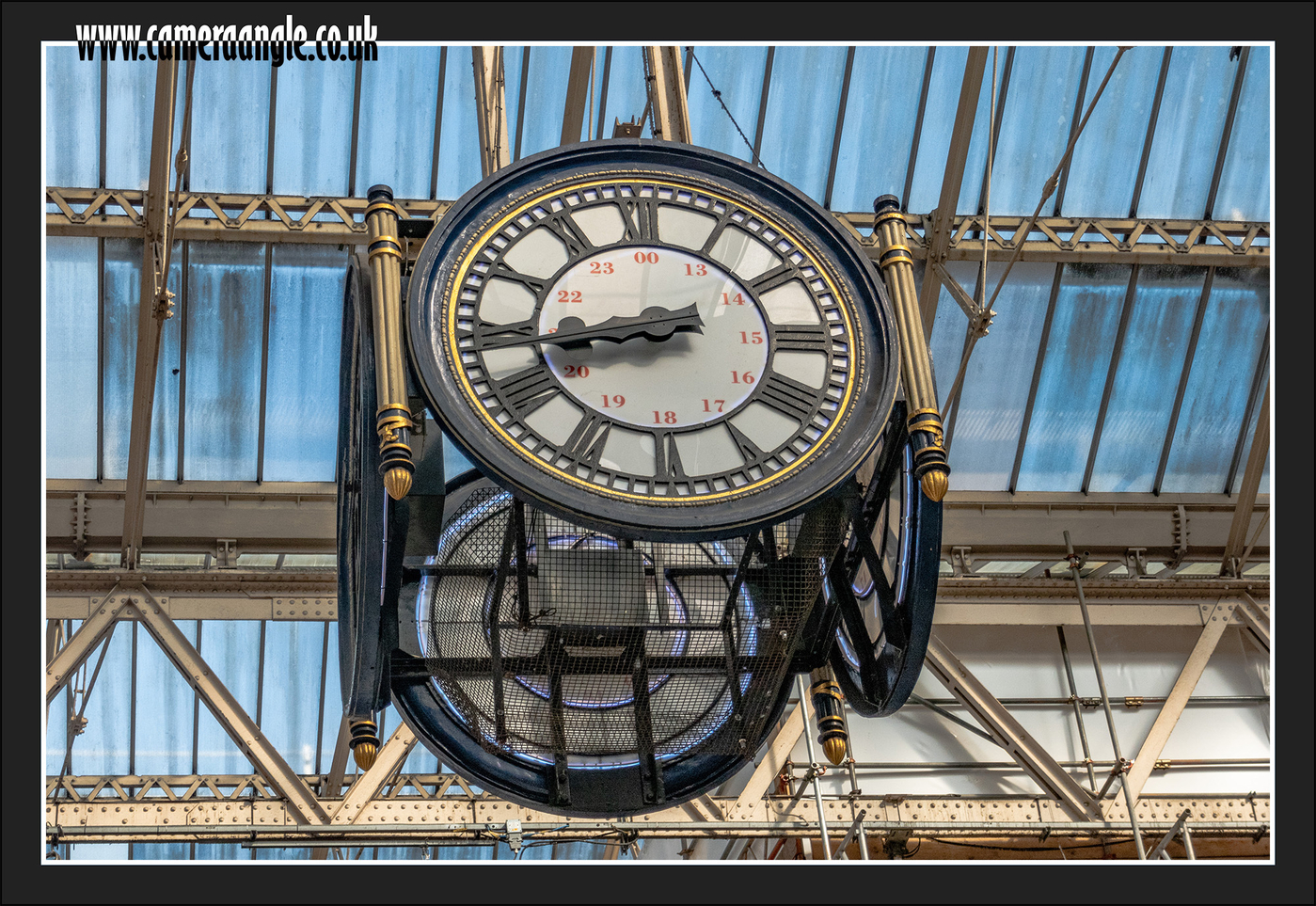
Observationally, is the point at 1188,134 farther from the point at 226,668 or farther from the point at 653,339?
the point at 226,668

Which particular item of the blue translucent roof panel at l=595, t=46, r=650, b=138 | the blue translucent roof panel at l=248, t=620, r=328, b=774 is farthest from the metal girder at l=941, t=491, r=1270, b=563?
the blue translucent roof panel at l=248, t=620, r=328, b=774

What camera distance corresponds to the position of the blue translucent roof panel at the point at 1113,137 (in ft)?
48.2

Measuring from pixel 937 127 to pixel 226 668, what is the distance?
8.39 m

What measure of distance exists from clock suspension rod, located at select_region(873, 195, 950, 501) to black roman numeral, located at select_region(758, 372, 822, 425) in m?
0.37

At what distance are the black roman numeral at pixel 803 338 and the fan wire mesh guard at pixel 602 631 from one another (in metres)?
0.67

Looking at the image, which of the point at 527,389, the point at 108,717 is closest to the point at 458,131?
the point at 108,717

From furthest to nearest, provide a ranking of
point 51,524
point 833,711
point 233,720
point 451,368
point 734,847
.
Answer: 1. point 734,847
2. point 51,524
3. point 233,720
4. point 833,711
5. point 451,368

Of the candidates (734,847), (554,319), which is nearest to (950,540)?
(734,847)

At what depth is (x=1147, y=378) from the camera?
15766 mm

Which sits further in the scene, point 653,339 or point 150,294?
point 150,294

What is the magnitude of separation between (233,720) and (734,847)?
4191mm

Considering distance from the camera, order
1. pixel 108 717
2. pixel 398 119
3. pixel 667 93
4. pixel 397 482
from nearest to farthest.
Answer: pixel 397 482 < pixel 667 93 < pixel 398 119 < pixel 108 717

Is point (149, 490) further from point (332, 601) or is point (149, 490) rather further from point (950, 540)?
point (950, 540)

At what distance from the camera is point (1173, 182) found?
15.0m
